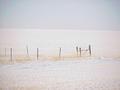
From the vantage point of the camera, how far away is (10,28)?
202cm

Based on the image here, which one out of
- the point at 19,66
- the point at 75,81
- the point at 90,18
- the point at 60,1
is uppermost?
the point at 60,1

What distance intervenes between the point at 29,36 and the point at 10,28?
0.21 m

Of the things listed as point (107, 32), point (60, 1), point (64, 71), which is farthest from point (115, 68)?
point (60, 1)

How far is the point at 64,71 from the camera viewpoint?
2.03 meters

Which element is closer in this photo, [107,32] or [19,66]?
[19,66]

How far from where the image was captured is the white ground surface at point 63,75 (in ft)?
6.39

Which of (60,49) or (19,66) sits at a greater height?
(60,49)

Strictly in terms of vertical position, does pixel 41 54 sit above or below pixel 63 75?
above

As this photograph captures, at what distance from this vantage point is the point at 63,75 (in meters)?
2.02

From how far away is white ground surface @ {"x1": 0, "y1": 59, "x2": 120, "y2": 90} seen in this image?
1948mm

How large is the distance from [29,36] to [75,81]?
2.14 ft

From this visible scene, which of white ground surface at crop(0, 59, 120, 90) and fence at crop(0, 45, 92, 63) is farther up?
fence at crop(0, 45, 92, 63)

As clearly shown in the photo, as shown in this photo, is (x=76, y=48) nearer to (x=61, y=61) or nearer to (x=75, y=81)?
(x=61, y=61)

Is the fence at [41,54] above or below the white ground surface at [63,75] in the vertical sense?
above
